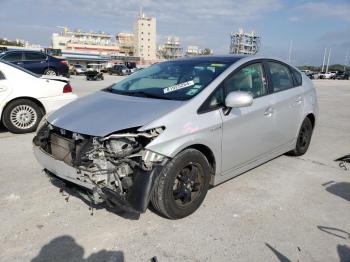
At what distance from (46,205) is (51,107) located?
11.5 ft

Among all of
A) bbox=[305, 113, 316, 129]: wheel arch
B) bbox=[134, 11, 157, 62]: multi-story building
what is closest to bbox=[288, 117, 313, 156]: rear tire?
bbox=[305, 113, 316, 129]: wheel arch

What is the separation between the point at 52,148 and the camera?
3.34m

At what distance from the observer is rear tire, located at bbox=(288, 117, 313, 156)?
5.02 meters

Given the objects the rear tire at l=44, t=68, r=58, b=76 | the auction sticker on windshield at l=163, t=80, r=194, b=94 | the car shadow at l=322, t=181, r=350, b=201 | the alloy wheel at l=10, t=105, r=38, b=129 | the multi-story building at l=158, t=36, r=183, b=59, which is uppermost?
the multi-story building at l=158, t=36, r=183, b=59

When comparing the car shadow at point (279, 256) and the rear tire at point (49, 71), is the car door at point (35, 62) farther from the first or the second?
the car shadow at point (279, 256)

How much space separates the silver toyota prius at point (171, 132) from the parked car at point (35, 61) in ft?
39.3

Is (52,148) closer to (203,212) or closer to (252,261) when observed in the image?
(203,212)

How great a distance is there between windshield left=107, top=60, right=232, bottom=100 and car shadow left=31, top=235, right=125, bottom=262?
5.36ft

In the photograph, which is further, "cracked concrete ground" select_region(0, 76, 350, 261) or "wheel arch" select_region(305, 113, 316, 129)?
"wheel arch" select_region(305, 113, 316, 129)

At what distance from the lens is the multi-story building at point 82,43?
112 metres

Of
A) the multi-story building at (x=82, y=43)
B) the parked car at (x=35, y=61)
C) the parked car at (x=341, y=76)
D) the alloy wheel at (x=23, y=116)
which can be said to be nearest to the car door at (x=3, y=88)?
the alloy wheel at (x=23, y=116)

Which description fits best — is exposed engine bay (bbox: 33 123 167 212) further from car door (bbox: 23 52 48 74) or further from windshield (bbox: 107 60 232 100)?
car door (bbox: 23 52 48 74)

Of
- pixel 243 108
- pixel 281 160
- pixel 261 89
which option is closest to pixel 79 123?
pixel 243 108

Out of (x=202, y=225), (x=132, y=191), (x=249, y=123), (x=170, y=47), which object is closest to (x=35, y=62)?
(x=249, y=123)
